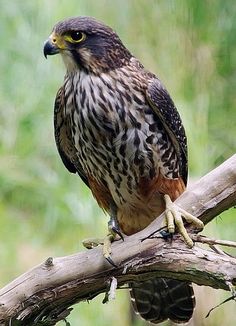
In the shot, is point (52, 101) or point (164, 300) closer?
point (164, 300)

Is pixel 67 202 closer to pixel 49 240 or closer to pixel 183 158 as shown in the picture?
pixel 49 240

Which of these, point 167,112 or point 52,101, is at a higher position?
point 52,101

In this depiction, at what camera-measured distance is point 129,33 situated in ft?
11.6

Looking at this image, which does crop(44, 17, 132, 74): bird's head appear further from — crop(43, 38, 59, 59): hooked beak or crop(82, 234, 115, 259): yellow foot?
crop(82, 234, 115, 259): yellow foot

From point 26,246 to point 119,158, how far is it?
1.87 meters

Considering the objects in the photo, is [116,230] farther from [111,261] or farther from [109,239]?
[111,261]

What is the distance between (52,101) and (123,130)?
1183 millimetres

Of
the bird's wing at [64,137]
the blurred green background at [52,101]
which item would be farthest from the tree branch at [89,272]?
the blurred green background at [52,101]

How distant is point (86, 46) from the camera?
285 centimetres

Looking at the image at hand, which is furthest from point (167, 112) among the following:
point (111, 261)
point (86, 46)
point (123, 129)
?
point (111, 261)

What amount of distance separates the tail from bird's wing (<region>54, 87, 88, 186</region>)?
437 millimetres

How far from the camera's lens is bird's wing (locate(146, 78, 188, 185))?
2.85 meters

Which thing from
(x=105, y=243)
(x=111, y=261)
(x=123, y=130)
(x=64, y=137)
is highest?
(x=64, y=137)

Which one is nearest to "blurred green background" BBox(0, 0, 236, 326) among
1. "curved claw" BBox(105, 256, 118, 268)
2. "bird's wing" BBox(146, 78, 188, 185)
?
"bird's wing" BBox(146, 78, 188, 185)
